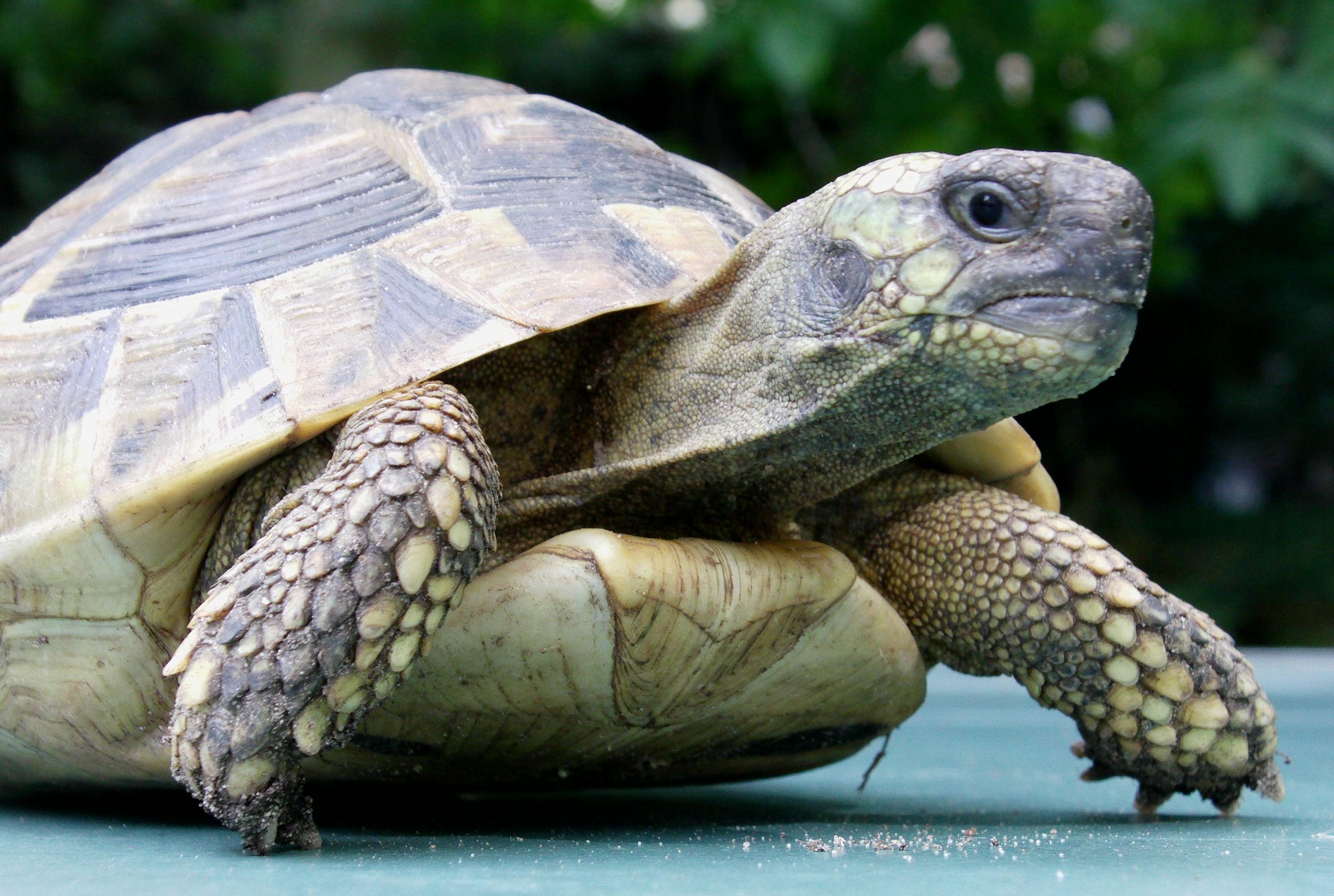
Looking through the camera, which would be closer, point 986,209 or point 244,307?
point 986,209

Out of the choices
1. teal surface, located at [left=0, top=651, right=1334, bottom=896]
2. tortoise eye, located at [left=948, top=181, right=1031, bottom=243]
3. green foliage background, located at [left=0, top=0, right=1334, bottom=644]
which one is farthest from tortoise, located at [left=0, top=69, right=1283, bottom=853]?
green foliage background, located at [left=0, top=0, right=1334, bottom=644]

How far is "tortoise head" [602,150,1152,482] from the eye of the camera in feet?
6.15

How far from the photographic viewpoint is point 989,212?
75.7 inches

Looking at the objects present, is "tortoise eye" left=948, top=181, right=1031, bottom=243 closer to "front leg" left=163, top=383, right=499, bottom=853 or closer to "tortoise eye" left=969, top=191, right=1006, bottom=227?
"tortoise eye" left=969, top=191, right=1006, bottom=227

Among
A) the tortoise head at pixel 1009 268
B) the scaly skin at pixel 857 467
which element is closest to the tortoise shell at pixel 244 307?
the scaly skin at pixel 857 467

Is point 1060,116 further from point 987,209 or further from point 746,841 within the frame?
point 746,841

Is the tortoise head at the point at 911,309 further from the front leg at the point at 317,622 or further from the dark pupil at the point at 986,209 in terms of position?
the front leg at the point at 317,622

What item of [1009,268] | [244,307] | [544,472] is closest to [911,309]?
[1009,268]

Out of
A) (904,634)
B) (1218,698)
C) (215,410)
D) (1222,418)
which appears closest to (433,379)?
(215,410)

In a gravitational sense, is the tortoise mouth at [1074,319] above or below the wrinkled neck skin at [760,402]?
above

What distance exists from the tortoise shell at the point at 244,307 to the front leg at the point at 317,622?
0.71 feet

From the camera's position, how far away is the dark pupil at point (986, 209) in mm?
1918

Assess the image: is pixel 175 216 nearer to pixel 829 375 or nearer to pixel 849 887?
pixel 829 375

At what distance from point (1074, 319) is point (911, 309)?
0.74 ft
